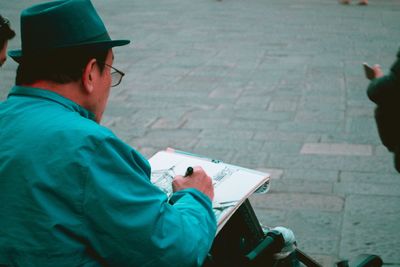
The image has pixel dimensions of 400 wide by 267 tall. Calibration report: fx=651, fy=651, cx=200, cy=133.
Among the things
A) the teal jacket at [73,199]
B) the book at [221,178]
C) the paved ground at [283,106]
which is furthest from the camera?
the paved ground at [283,106]

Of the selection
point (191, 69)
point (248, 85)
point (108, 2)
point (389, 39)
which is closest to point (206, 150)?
point (248, 85)

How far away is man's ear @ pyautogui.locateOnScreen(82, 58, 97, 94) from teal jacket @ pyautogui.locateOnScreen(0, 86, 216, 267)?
8 centimetres

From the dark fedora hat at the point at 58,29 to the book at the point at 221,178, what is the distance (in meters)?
0.60

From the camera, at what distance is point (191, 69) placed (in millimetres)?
7062

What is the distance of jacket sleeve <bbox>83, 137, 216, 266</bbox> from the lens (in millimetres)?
1481

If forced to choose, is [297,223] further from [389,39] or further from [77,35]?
[389,39]

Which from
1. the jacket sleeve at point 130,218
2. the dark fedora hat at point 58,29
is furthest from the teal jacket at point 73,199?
the dark fedora hat at point 58,29

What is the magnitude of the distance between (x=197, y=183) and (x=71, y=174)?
47cm

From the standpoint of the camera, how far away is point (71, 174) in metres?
1.47

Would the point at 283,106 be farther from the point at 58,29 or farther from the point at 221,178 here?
the point at 58,29

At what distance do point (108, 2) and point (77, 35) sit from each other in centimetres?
1117

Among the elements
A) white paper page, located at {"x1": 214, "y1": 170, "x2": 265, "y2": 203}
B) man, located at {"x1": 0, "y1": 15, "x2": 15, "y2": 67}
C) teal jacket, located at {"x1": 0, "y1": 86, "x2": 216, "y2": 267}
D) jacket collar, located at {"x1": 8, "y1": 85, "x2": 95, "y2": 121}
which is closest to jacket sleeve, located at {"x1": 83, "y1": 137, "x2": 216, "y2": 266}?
teal jacket, located at {"x1": 0, "y1": 86, "x2": 216, "y2": 267}

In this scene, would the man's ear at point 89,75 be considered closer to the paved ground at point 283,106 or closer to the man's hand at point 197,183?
the man's hand at point 197,183

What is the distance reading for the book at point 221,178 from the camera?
75.7 inches
